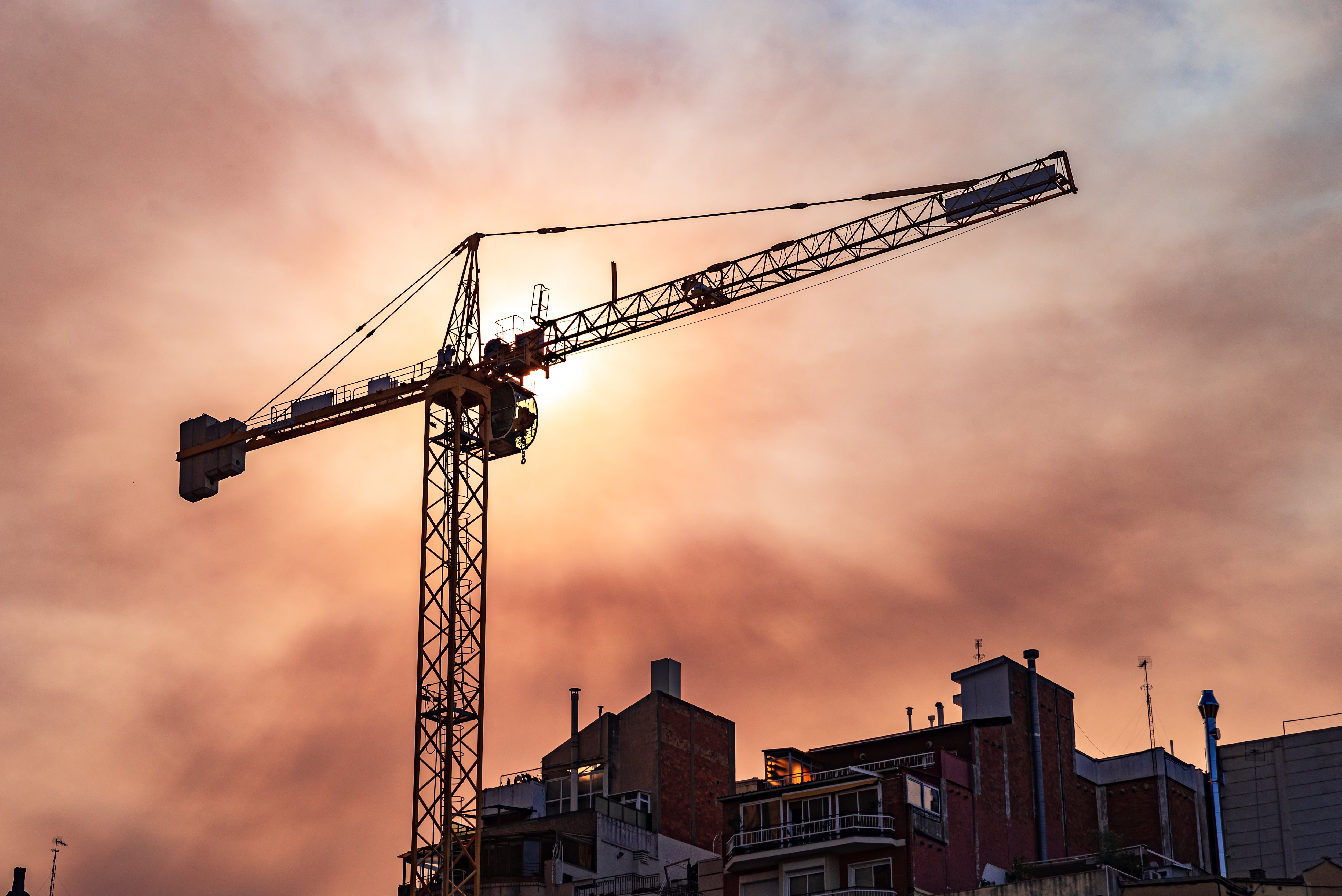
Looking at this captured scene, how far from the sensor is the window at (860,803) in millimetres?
70562

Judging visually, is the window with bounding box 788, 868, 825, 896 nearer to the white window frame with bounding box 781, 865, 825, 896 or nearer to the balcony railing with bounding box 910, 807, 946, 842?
the white window frame with bounding box 781, 865, 825, 896

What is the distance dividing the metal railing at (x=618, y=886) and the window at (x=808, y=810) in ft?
38.0

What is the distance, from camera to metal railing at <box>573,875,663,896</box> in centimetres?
8275

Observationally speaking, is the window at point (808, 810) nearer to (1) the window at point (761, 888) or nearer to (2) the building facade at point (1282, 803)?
(1) the window at point (761, 888)

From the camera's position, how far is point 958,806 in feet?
242

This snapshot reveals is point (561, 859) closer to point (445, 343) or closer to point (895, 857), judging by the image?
point (895, 857)

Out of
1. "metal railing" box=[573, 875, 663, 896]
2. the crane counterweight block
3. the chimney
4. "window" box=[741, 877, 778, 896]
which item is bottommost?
"window" box=[741, 877, 778, 896]

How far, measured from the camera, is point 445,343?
97500 millimetres

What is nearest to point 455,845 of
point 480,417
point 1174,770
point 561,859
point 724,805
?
point 561,859

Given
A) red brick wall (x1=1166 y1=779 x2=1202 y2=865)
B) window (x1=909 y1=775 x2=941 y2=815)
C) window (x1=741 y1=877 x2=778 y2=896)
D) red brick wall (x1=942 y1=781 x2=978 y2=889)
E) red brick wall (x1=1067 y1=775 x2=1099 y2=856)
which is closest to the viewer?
window (x1=909 y1=775 x2=941 y2=815)

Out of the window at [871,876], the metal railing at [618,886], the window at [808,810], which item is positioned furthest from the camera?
the metal railing at [618,886]

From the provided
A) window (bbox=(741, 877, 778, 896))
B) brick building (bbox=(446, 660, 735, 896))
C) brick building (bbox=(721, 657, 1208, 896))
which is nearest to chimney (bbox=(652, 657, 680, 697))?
brick building (bbox=(446, 660, 735, 896))

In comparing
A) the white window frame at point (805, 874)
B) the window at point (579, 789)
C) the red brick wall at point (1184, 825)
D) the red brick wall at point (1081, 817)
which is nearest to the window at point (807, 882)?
the white window frame at point (805, 874)

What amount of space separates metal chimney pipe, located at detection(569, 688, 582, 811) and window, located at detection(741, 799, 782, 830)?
2044cm
